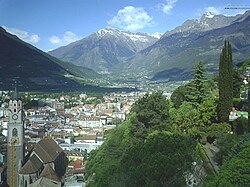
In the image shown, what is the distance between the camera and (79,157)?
44562mm

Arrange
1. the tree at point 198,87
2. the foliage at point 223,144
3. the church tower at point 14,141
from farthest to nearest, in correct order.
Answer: the church tower at point 14,141 → the tree at point 198,87 → the foliage at point 223,144

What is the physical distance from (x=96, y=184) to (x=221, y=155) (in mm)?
6328

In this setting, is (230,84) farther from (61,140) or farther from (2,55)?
(2,55)

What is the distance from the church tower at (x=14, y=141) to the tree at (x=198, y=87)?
13803 millimetres

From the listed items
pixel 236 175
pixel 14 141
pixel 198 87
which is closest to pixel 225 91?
pixel 198 87

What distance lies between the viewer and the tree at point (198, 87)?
81.2 ft

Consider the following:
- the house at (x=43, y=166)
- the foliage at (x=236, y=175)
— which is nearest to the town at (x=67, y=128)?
the house at (x=43, y=166)

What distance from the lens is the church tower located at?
95.2ft

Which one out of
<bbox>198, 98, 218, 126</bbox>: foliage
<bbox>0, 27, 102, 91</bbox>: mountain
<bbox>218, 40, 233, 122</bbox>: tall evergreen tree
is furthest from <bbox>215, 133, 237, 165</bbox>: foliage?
<bbox>0, 27, 102, 91</bbox>: mountain

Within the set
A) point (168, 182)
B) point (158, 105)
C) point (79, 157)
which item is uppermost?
point (158, 105)

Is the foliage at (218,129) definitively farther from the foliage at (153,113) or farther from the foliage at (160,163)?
the foliage at (160,163)

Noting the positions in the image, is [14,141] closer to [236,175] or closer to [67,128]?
[236,175]

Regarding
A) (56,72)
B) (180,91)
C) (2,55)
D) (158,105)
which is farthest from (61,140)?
(56,72)

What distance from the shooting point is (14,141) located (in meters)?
29.2
